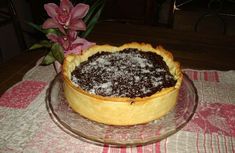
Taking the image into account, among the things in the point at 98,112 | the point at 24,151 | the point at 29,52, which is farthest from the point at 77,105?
the point at 29,52

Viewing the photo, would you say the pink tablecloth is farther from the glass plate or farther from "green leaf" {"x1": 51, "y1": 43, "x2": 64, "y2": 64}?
"green leaf" {"x1": 51, "y1": 43, "x2": 64, "y2": 64}

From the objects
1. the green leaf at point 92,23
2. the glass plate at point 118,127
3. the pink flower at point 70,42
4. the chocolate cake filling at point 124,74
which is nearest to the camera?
the glass plate at point 118,127

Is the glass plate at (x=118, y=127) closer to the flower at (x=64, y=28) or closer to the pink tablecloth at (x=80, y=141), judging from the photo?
the pink tablecloth at (x=80, y=141)

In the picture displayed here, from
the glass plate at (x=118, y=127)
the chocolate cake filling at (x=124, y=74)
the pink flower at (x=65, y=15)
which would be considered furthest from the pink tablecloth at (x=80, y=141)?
the pink flower at (x=65, y=15)

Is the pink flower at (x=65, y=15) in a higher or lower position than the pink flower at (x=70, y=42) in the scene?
higher

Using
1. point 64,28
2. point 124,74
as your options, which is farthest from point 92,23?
point 124,74

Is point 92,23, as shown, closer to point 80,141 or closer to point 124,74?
point 124,74

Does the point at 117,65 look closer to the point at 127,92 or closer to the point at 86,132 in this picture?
the point at 127,92
